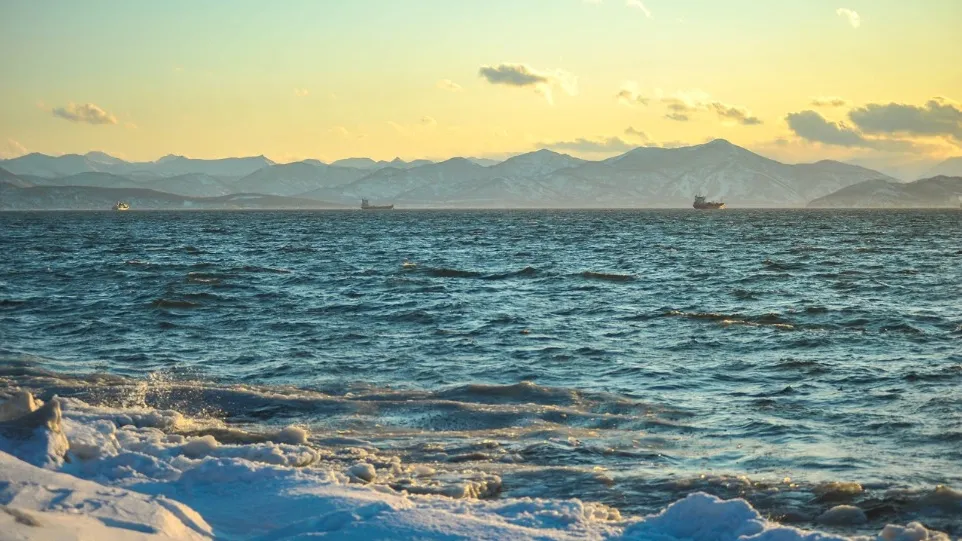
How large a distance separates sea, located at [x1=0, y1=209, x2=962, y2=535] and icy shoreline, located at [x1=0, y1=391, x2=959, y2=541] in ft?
3.45

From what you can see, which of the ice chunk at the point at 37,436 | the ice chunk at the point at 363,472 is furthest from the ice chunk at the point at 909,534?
the ice chunk at the point at 37,436

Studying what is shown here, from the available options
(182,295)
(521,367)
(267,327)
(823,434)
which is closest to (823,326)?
(521,367)

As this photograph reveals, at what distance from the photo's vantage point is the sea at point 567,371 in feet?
37.2

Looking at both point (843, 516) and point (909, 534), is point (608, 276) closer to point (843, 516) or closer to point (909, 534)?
point (843, 516)

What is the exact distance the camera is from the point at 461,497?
10117 mm

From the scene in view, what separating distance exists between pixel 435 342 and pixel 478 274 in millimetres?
21048

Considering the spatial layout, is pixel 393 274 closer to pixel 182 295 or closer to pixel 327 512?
pixel 182 295

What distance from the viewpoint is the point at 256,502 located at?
9.24 meters

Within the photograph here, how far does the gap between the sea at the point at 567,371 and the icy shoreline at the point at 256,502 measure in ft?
3.45

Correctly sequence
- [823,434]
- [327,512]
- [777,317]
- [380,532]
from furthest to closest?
[777,317]
[823,434]
[327,512]
[380,532]

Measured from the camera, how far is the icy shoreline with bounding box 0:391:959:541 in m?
8.08

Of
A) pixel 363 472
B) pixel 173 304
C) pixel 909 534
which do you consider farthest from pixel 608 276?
pixel 909 534

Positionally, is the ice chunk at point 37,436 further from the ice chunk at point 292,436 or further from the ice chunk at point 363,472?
the ice chunk at point 363,472

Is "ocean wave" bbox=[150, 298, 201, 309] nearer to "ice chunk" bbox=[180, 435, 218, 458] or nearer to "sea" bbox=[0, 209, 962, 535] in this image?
"sea" bbox=[0, 209, 962, 535]
